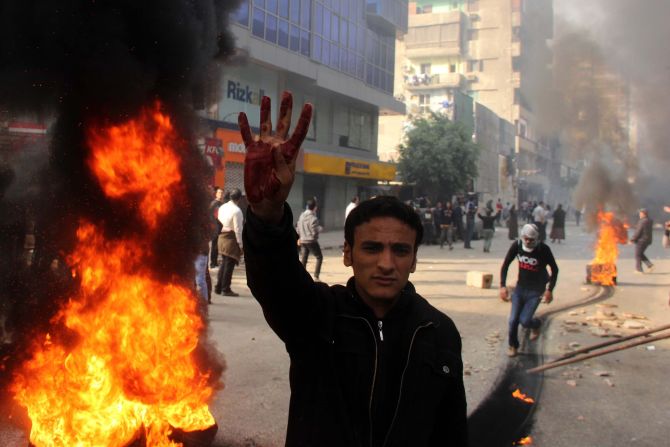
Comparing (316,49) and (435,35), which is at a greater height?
(435,35)

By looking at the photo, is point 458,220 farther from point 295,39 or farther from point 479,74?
point 479,74

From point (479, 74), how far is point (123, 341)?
56.2m

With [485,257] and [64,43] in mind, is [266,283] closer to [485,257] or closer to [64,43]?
[64,43]

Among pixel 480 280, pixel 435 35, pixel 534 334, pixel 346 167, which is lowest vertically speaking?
pixel 534 334

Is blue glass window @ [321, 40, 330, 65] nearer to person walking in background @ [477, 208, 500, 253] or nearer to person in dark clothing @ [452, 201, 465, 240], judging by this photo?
person in dark clothing @ [452, 201, 465, 240]

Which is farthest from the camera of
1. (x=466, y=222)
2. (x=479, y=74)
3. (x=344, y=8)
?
(x=479, y=74)

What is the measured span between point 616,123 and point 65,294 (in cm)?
1330

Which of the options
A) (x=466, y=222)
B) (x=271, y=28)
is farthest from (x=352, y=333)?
(x=271, y=28)

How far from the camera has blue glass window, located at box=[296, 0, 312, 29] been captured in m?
21.8

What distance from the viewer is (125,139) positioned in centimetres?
365

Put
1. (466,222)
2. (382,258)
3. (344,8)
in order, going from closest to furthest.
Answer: (382,258)
(466,222)
(344,8)

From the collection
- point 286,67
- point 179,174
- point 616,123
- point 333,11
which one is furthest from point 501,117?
point 179,174

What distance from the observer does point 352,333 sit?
4.98 ft

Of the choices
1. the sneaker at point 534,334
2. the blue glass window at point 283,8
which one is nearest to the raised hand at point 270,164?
the sneaker at point 534,334
